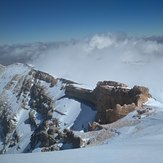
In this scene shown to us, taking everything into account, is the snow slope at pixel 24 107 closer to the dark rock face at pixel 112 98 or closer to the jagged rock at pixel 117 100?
the dark rock face at pixel 112 98

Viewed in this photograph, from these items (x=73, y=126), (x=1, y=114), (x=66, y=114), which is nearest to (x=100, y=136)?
(x=73, y=126)

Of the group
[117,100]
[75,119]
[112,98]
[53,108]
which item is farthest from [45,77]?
[117,100]

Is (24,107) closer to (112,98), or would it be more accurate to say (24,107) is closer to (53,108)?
(53,108)

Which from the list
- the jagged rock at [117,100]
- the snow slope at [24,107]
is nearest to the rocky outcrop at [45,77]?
the snow slope at [24,107]

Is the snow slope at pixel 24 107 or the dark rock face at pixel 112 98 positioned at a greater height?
the dark rock face at pixel 112 98

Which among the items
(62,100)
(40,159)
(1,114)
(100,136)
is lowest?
(1,114)

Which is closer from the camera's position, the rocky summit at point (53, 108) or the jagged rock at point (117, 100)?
the jagged rock at point (117, 100)

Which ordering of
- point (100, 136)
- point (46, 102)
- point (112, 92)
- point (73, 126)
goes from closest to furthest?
point (100, 136) → point (112, 92) → point (73, 126) → point (46, 102)

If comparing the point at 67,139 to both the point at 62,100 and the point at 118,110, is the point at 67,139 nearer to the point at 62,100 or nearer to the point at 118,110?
the point at 118,110

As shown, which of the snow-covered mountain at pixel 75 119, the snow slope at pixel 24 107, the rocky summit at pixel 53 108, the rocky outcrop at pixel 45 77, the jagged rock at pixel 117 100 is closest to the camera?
the snow-covered mountain at pixel 75 119

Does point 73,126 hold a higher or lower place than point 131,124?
lower
